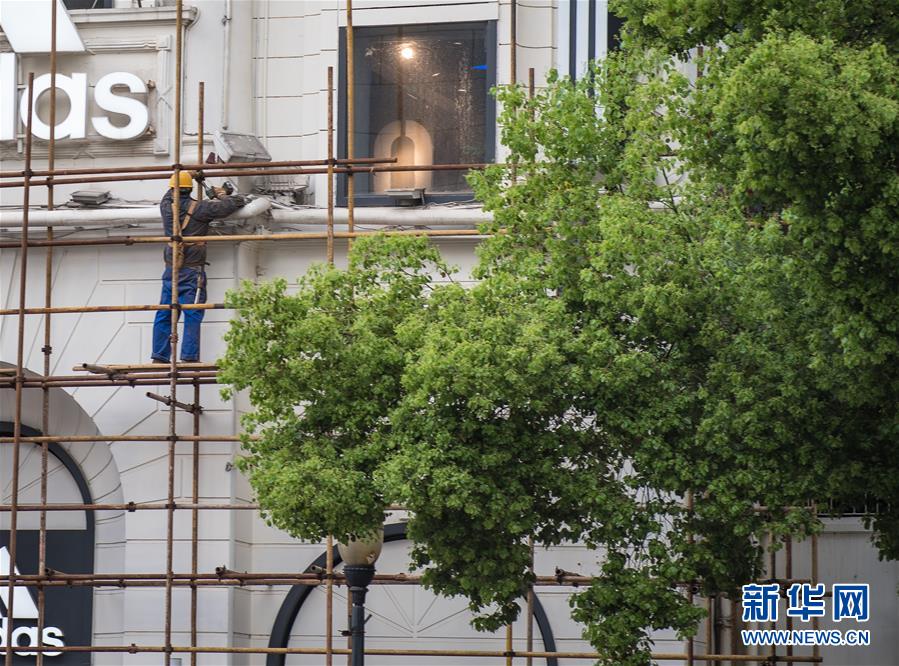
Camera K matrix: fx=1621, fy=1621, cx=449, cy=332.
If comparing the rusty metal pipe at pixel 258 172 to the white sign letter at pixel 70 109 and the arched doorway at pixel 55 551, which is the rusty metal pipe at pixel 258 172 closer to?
the white sign letter at pixel 70 109

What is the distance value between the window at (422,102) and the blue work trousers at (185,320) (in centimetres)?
205

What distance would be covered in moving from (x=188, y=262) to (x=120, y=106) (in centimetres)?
226

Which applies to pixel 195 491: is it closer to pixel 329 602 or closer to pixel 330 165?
pixel 329 602

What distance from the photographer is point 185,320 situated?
1653cm

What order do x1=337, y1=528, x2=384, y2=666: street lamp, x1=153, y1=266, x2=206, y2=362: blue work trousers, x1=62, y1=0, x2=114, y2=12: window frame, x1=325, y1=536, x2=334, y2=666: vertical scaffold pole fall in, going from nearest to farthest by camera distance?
x1=337, y1=528, x2=384, y2=666: street lamp < x1=325, y1=536, x2=334, y2=666: vertical scaffold pole < x1=153, y1=266, x2=206, y2=362: blue work trousers < x1=62, y1=0, x2=114, y2=12: window frame

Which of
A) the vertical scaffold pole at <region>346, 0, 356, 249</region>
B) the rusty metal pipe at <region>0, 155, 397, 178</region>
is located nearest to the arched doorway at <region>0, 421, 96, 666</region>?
the rusty metal pipe at <region>0, 155, 397, 178</region>

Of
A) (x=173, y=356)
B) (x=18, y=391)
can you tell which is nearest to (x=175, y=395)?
(x=173, y=356)

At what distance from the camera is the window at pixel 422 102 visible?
17.7 metres

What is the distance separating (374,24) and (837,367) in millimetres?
8183

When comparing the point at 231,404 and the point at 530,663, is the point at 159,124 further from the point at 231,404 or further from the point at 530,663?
the point at 530,663

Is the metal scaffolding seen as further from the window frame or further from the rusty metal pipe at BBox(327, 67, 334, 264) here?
the window frame

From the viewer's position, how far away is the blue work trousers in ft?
54.0

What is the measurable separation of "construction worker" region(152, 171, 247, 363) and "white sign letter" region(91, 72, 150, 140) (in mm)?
1391

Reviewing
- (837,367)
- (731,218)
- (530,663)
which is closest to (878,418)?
(837,367)
